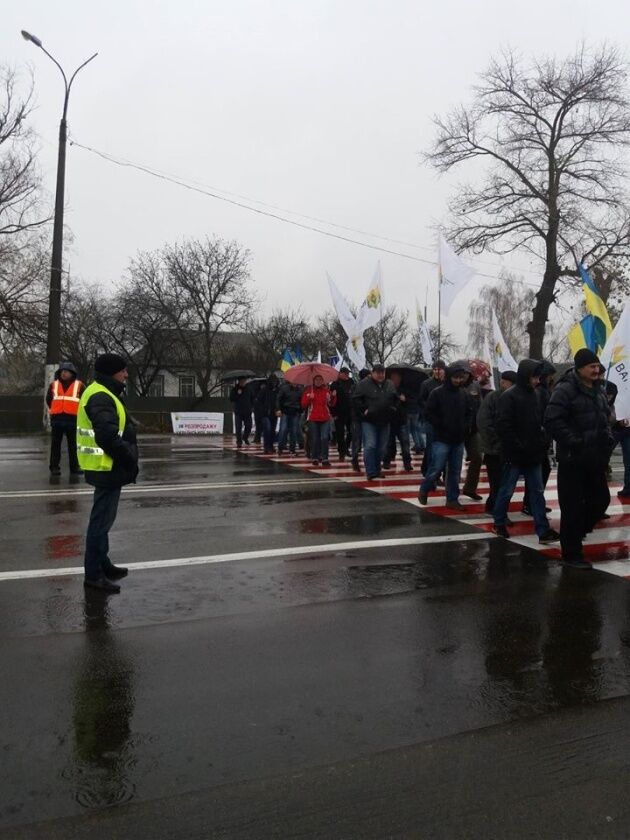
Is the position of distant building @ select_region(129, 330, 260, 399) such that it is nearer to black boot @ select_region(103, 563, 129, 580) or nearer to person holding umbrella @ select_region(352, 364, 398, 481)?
person holding umbrella @ select_region(352, 364, 398, 481)

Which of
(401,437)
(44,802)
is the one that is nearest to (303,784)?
(44,802)

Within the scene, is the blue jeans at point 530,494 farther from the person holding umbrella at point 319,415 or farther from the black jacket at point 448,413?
the person holding umbrella at point 319,415

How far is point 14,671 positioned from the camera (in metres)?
3.92

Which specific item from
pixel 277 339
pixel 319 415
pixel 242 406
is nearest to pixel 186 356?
pixel 277 339

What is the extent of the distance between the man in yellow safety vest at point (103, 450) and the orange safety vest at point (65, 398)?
6.10 metres

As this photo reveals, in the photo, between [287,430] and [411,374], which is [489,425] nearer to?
[411,374]

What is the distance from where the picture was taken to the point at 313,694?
371cm

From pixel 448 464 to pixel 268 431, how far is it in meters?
7.94

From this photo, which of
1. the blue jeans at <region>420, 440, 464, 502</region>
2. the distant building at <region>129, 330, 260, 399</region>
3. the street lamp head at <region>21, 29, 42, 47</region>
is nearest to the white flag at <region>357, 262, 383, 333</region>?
the blue jeans at <region>420, 440, 464, 502</region>

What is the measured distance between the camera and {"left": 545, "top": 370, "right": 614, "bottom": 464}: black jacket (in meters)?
6.27

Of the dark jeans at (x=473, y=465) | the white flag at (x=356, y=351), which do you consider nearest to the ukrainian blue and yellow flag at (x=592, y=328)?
the dark jeans at (x=473, y=465)

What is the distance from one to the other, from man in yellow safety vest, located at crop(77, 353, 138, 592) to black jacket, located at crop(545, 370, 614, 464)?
3.58 metres

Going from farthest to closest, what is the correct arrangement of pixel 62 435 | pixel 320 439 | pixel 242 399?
pixel 242 399, pixel 320 439, pixel 62 435

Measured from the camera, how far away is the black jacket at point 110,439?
5.23m
